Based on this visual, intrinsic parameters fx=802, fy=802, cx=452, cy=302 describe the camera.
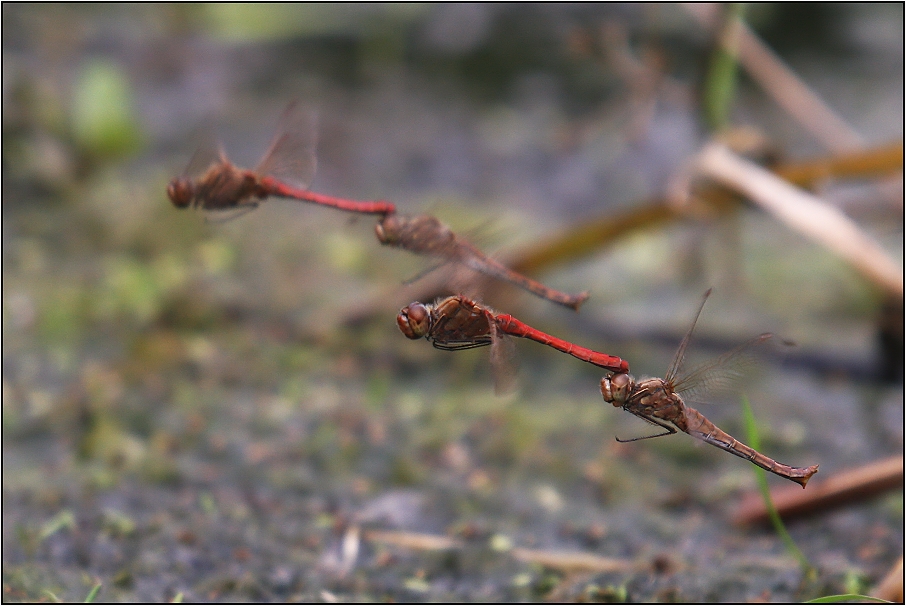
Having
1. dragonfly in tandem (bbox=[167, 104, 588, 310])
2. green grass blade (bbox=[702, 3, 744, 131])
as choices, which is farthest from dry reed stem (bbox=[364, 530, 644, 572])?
green grass blade (bbox=[702, 3, 744, 131])

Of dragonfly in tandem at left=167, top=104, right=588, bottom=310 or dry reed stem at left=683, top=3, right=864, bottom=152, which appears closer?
dragonfly in tandem at left=167, top=104, right=588, bottom=310

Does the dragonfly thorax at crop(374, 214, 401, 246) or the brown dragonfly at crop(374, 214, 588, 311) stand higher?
A: the dragonfly thorax at crop(374, 214, 401, 246)

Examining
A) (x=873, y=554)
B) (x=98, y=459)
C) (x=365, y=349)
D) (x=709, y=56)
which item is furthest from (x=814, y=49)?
(x=98, y=459)

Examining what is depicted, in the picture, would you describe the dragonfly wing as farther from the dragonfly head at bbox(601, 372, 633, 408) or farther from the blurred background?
the dragonfly head at bbox(601, 372, 633, 408)

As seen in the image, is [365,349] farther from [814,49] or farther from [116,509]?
[814,49]

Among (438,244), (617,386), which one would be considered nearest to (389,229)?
(438,244)

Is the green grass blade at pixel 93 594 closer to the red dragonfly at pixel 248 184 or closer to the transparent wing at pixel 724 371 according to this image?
the red dragonfly at pixel 248 184

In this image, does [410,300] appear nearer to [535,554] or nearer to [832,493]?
[535,554]
